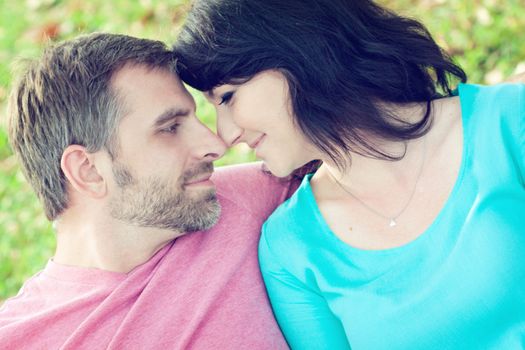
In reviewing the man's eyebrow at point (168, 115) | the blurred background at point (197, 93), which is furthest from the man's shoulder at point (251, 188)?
the blurred background at point (197, 93)

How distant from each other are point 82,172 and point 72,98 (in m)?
0.22

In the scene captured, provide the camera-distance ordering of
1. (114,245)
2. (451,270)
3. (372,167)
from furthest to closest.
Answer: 1. (114,245)
2. (372,167)
3. (451,270)

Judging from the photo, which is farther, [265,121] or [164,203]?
[164,203]

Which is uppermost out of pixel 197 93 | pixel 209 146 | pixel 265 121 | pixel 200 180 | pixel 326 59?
pixel 326 59

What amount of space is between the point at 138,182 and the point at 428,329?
912 millimetres

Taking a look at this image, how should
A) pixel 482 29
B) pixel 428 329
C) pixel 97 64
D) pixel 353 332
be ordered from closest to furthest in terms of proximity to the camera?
pixel 428 329 < pixel 353 332 < pixel 97 64 < pixel 482 29

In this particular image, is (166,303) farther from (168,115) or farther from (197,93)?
(197,93)

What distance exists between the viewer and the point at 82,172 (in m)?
2.09

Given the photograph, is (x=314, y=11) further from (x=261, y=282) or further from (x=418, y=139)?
(x=261, y=282)

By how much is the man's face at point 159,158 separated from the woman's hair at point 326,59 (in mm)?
103

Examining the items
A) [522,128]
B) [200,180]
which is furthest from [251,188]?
[522,128]

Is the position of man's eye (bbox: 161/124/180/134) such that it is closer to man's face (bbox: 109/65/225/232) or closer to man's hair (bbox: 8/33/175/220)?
man's face (bbox: 109/65/225/232)

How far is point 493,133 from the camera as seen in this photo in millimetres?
1810

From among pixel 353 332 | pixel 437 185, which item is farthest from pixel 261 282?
pixel 437 185
